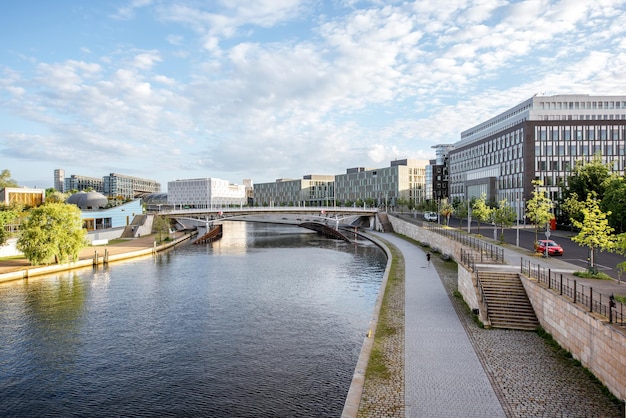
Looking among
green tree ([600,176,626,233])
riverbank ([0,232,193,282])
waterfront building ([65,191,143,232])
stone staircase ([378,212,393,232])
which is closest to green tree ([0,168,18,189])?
waterfront building ([65,191,143,232])

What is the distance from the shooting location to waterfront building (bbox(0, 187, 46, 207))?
3113 inches

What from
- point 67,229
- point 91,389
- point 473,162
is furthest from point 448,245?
point 473,162

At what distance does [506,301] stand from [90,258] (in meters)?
48.1

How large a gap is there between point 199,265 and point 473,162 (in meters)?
81.7

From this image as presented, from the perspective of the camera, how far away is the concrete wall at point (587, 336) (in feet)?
47.6

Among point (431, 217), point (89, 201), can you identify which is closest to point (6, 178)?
point (89, 201)

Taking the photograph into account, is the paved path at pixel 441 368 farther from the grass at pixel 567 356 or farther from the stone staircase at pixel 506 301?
the grass at pixel 567 356

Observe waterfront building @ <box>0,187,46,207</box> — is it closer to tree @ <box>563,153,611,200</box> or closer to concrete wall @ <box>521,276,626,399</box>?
concrete wall @ <box>521,276,626,399</box>

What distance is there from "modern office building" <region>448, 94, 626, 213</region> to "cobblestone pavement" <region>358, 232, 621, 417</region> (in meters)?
60.2

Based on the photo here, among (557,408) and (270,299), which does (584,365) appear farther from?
(270,299)

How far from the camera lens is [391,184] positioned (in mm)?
166875

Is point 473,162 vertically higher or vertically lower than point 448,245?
higher

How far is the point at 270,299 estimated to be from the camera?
113 ft

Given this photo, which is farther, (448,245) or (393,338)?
(448,245)
